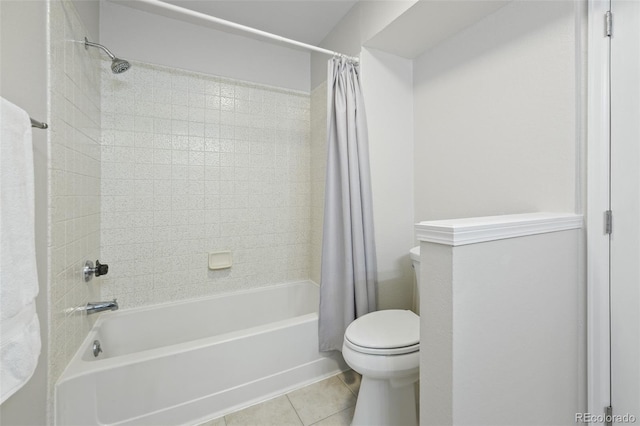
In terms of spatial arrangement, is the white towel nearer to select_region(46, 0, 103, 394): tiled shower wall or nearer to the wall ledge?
select_region(46, 0, 103, 394): tiled shower wall

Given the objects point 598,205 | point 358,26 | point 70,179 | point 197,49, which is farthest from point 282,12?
point 598,205

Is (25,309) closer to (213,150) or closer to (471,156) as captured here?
(213,150)

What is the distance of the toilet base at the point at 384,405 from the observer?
1.23 metres

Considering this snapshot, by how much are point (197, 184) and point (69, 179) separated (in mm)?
776

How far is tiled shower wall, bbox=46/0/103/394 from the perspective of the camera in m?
1.09

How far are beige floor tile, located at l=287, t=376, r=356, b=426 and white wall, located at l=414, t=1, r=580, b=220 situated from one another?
1215 millimetres

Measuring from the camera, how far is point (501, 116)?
1361mm

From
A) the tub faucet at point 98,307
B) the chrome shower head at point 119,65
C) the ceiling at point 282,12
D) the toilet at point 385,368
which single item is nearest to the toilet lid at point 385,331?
the toilet at point 385,368

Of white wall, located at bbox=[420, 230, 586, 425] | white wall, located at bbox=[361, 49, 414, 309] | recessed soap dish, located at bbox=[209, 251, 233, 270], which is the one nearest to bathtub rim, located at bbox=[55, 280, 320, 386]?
recessed soap dish, located at bbox=[209, 251, 233, 270]

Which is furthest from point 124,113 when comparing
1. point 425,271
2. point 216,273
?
point 425,271

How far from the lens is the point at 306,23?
1.99 metres

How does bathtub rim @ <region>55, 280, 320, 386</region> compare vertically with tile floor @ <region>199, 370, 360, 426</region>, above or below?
above

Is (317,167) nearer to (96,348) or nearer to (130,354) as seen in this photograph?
(130,354)

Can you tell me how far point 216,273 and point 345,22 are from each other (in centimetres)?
208
